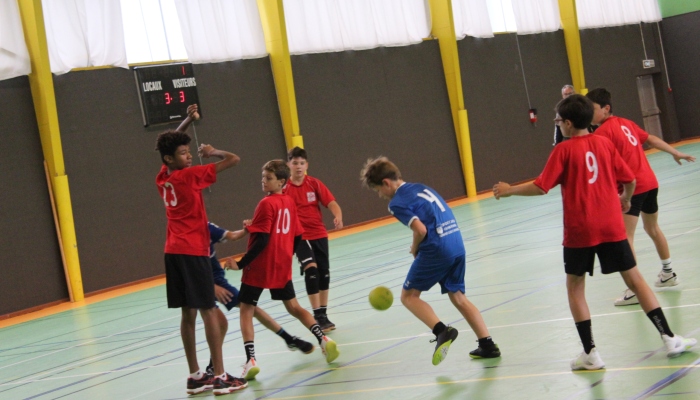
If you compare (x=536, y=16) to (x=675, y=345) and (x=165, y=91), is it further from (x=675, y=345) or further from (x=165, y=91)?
(x=675, y=345)

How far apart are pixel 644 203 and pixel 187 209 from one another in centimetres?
352

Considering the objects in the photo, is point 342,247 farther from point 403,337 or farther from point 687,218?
point 403,337

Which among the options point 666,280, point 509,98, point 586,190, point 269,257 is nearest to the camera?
point 586,190

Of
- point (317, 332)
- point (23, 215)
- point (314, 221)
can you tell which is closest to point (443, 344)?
point (317, 332)

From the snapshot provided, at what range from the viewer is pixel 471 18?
22.3 metres

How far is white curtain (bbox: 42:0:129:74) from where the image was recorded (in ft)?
47.7

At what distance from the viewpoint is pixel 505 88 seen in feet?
76.4

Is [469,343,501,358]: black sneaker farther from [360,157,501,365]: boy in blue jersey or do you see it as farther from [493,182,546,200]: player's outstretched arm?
[493,182,546,200]: player's outstretched arm

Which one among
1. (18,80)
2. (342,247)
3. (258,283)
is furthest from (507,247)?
(18,80)

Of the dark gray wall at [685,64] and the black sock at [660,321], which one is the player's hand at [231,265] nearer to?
the black sock at [660,321]

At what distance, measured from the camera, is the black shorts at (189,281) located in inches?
219

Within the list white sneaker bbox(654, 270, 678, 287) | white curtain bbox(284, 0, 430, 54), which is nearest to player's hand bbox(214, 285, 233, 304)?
white sneaker bbox(654, 270, 678, 287)

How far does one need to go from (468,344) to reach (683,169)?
1436 cm

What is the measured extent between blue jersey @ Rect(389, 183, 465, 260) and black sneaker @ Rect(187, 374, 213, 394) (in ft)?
5.78
